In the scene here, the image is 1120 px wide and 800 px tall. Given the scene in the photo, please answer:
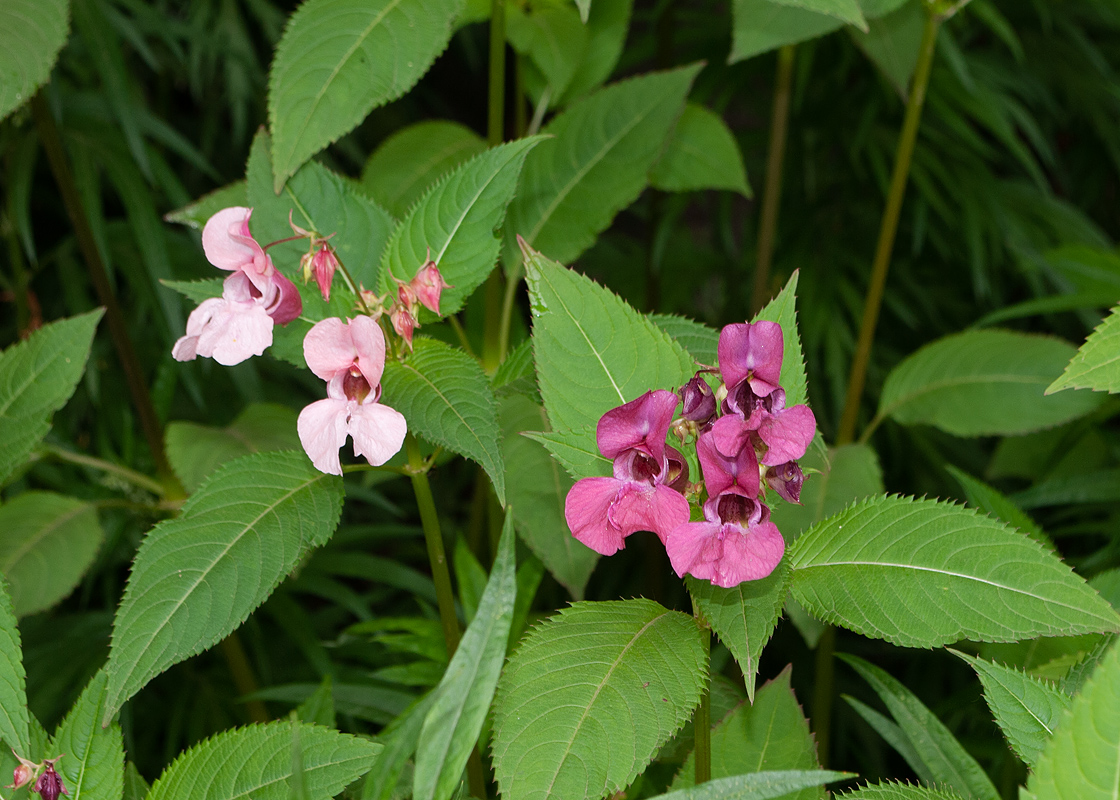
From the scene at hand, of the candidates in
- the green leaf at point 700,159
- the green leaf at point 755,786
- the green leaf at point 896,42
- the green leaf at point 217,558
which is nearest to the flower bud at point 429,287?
the green leaf at point 217,558

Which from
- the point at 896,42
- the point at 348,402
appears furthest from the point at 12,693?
the point at 896,42

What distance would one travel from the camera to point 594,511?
0.60 metres

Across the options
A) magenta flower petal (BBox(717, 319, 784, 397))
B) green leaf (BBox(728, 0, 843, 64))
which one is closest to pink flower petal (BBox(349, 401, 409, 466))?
magenta flower petal (BBox(717, 319, 784, 397))

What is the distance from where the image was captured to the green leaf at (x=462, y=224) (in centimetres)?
76

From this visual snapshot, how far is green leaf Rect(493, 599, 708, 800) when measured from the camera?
0.55 metres

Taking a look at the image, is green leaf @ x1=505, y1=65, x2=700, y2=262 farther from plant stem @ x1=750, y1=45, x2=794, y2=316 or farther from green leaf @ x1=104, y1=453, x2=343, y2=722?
green leaf @ x1=104, y1=453, x2=343, y2=722

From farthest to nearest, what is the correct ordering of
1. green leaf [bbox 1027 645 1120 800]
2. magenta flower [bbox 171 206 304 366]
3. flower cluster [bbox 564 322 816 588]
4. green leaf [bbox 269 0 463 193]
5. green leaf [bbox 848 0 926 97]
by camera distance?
green leaf [bbox 848 0 926 97] → green leaf [bbox 269 0 463 193] → magenta flower [bbox 171 206 304 366] → flower cluster [bbox 564 322 816 588] → green leaf [bbox 1027 645 1120 800]

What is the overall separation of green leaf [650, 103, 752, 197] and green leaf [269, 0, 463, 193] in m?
0.46

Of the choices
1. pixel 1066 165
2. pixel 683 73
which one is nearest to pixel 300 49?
pixel 683 73

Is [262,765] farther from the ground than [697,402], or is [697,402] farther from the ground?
[697,402]

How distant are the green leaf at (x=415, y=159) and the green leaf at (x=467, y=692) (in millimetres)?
778

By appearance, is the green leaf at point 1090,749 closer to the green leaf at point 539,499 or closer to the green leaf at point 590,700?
the green leaf at point 590,700

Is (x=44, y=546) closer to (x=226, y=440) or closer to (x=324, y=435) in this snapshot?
(x=226, y=440)

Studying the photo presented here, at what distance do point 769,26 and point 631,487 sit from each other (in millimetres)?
734
